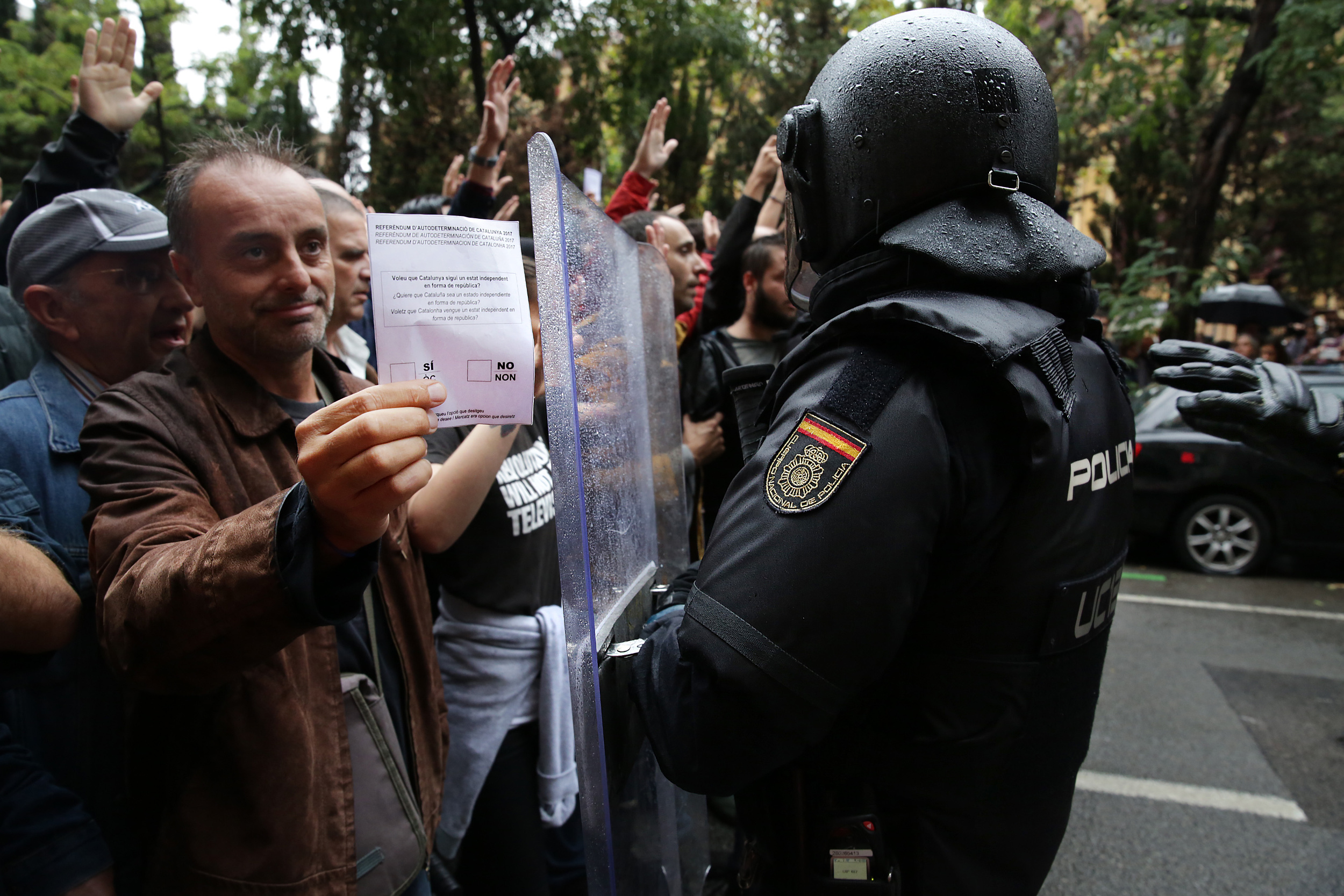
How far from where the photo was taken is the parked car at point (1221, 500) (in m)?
5.92

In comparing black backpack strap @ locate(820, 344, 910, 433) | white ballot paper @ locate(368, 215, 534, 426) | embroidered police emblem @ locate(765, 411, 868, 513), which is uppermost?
white ballot paper @ locate(368, 215, 534, 426)

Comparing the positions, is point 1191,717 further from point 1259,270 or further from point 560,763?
point 1259,270

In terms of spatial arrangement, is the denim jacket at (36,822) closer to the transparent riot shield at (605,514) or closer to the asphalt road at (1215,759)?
the transparent riot shield at (605,514)

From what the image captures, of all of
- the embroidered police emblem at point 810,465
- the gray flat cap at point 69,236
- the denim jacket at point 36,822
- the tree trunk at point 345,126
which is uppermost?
the tree trunk at point 345,126

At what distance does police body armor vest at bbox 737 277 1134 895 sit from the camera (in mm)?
1098

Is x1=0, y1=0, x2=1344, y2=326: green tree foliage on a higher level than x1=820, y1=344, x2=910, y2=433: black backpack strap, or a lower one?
higher

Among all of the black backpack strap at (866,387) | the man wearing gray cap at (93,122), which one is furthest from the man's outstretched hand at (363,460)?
the man wearing gray cap at (93,122)

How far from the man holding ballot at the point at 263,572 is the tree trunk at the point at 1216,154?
779 centimetres

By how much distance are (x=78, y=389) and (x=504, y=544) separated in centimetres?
93

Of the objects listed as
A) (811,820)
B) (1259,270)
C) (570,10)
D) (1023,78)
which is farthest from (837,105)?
(1259,270)

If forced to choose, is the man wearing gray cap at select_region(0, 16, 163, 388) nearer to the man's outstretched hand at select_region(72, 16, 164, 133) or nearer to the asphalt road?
the man's outstretched hand at select_region(72, 16, 164, 133)

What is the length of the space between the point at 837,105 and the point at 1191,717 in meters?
4.02

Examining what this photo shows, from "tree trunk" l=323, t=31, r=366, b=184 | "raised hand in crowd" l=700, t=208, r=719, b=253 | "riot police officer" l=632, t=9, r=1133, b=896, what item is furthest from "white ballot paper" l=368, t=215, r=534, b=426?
"tree trunk" l=323, t=31, r=366, b=184

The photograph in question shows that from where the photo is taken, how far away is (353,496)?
37.6 inches
